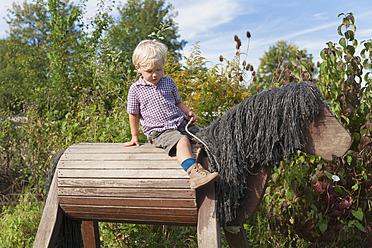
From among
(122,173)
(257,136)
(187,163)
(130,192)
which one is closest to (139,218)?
(130,192)

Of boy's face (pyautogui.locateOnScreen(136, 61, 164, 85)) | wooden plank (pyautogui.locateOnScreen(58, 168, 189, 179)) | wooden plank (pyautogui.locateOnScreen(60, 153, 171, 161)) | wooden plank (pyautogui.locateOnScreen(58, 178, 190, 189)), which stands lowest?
wooden plank (pyautogui.locateOnScreen(58, 178, 190, 189))

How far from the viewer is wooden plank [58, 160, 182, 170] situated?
2.35 metres

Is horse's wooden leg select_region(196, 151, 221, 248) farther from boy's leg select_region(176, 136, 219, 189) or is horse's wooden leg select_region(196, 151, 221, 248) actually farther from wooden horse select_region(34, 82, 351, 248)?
boy's leg select_region(176, 136, 219, 189)

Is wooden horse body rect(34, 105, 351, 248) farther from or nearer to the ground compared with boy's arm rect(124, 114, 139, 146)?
nearer to the ground

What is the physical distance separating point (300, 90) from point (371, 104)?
1700mm

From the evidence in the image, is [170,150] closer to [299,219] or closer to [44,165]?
[299,219]

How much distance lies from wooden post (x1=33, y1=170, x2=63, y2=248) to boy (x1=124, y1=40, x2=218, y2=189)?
0.68 metres

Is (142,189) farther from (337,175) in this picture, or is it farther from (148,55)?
(337,175)

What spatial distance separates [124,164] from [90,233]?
100 centimetres

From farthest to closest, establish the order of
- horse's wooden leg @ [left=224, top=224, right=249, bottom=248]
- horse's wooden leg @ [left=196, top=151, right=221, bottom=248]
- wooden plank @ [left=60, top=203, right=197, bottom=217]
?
horse's wooden leg @ [left=224, top=224, right=249, bottom=248], wooden plank @ [left=60, top=203, right=197, bottom=217], horse's wooden leg @ [left=196, top=151, right=221, bottom=248]

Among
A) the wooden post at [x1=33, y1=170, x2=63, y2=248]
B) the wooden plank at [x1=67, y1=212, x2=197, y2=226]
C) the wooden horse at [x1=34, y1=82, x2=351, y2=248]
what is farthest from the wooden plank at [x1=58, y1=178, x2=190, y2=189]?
the wooden plank at [x1=67, y1=212, x2=197, y2=226]

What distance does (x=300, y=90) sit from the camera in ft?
6.98

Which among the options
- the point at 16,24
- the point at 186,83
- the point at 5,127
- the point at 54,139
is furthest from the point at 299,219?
the point at 16,24

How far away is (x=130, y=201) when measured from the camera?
2422mm
